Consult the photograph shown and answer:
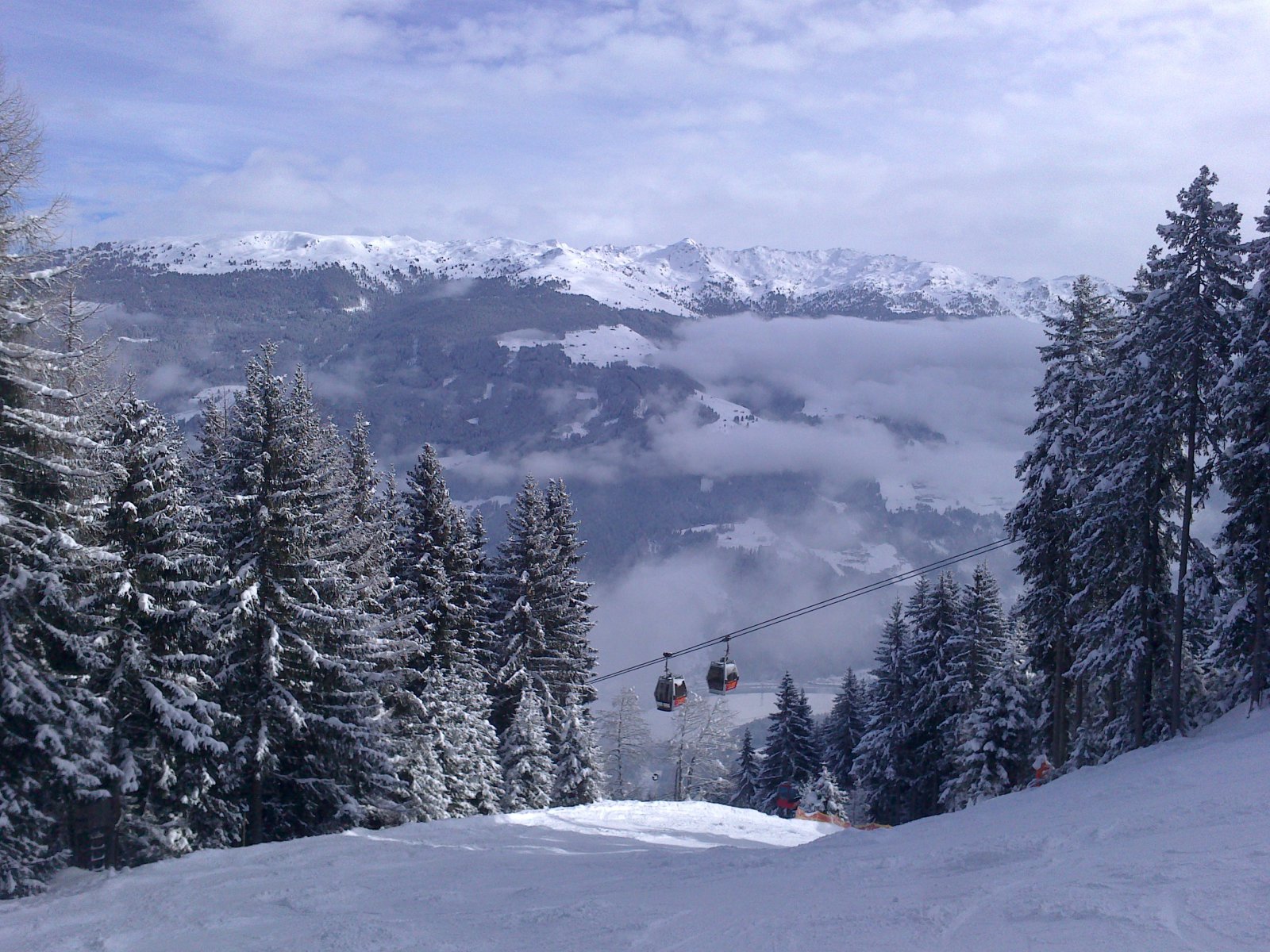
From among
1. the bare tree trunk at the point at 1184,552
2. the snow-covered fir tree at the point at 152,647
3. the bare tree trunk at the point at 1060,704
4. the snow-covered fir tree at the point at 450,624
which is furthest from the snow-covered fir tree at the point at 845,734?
the snow-covered fir tree at the point at 152,647

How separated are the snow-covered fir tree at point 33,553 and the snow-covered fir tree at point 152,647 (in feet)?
5.19

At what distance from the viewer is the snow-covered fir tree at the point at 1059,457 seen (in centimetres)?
2591

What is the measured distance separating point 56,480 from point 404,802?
1539cm

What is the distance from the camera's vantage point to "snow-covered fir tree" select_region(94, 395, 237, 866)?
18.8 meters

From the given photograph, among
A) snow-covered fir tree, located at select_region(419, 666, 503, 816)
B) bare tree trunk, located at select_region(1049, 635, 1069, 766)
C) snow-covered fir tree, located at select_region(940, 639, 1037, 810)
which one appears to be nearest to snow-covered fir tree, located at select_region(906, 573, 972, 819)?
snow-covered fir tree, located at select_region(940, 639, 1037, 810)

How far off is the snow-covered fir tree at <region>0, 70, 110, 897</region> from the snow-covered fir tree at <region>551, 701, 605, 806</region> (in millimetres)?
22605

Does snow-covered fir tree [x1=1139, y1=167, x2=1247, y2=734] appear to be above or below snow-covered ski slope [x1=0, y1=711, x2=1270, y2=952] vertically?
above

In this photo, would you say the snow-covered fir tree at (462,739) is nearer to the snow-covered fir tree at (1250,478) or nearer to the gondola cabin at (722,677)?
the gondola cabin at (722,677)

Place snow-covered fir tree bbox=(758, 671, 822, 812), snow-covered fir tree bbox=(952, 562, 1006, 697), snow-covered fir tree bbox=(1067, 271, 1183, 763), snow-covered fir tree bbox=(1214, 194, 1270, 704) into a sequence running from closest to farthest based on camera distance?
1. snow-covered fir tree bbox=(1214, 194, 1270, 704)
2. snow-covered fir tree bbox=(1067, 271, 1183, 763)
3. snow-covered fir tree bbox=(952, 562, 1006, 697)
4. snow-covered fir tree bbox=(758, 671, 822, 812)

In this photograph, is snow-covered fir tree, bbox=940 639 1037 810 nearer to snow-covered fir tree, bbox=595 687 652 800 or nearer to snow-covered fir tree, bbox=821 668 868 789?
snow-covered fir tree, bbox=821 668 868 789

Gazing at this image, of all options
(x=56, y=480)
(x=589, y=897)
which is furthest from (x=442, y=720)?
(x=589, y=897)

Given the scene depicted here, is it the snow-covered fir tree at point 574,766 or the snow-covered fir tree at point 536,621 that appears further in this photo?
the snow-covered fir tree at point 536,621

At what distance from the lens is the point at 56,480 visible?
16344 millimetres

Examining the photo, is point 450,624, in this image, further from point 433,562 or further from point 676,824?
point 676,824
